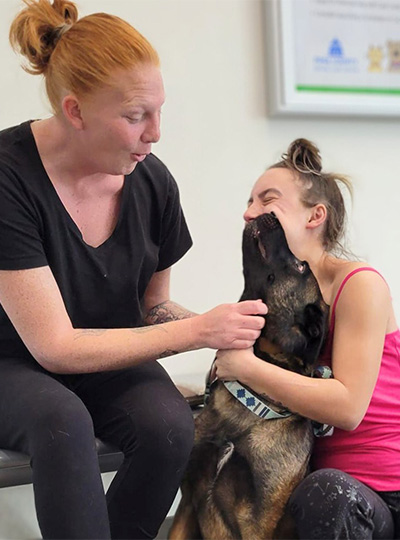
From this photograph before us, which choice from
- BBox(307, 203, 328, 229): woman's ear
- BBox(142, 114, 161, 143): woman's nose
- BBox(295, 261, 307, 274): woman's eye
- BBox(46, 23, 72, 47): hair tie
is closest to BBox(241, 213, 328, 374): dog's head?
BBox(295, 261, 307, 274): woman's eye

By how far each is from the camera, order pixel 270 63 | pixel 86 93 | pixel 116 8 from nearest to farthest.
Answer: pixel 86 93
pixel 116 8
pixel 270 63

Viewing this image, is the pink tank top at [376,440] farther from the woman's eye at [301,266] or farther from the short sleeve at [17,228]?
the short sleeve at [17,228]

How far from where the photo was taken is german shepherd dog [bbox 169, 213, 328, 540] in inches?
50.1

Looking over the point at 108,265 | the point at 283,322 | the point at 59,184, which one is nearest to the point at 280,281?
the point at 283,322

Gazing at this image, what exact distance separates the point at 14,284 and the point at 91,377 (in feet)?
0.85

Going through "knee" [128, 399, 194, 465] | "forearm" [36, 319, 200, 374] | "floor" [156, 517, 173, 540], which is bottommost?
"floor" [156, 517, 173, 540]

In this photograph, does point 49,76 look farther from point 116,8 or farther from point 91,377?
point 116,8

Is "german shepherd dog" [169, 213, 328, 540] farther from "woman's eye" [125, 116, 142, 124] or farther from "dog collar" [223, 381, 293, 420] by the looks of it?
"woman's eye" [125, 116, 142, 124]

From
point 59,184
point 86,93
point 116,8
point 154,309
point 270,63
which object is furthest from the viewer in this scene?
point 270,63

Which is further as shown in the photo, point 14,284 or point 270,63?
point 270,63

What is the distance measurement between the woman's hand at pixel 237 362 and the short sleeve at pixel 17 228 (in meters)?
0.36

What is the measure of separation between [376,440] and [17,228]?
0.76m

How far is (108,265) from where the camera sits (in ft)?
4.50

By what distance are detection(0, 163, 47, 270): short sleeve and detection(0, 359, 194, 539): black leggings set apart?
0.66 feet
